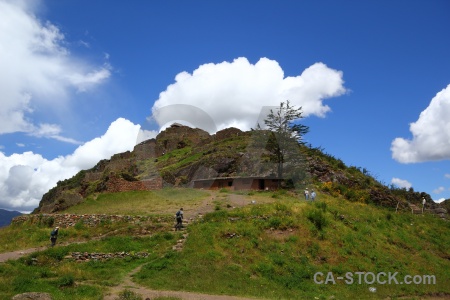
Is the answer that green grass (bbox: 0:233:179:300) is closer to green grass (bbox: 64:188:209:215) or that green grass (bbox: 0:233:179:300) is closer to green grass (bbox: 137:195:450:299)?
green grass (bbox: 137:195:450:299)

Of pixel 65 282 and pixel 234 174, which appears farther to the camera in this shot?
pixel 234 174

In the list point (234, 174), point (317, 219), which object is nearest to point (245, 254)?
point (317, 219)

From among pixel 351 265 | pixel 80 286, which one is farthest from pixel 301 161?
pixel 80 286

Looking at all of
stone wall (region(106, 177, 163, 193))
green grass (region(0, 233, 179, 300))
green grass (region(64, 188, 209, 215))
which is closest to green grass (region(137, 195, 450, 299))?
green grass (region(0, 233, 179, 300))

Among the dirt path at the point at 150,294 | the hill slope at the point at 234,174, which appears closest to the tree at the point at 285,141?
the hill slope at the point at 234,174

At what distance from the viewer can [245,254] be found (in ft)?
61.4

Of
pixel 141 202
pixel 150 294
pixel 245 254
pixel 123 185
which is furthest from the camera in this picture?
pixel 123 185

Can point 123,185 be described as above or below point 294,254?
above

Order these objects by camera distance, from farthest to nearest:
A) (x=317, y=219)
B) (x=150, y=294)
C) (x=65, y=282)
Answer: (x=317, y=219)
(x=65, y=282)
(x=150, y=294)

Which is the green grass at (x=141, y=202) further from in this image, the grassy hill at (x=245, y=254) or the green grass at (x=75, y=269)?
the green grass at (x=75, y=269)

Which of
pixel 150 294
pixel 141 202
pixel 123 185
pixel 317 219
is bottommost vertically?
pixel 150 294

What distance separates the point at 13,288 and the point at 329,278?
13.2 metres

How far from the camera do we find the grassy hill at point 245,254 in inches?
607

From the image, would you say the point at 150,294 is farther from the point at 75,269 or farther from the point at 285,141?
the point at 285,141
